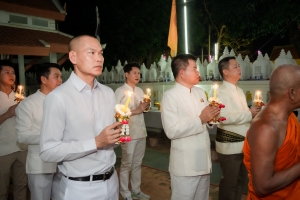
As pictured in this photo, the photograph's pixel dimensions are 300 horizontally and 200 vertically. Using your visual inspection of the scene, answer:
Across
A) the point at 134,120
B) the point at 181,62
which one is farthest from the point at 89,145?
the point at 134,120

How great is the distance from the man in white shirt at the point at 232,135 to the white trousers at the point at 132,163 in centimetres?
155

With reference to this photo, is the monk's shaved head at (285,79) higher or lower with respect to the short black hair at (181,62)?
lower

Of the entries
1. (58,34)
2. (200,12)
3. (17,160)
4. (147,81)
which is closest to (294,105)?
(17,160)

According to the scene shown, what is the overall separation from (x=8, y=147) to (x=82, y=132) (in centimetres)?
217

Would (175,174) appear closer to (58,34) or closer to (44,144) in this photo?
(44,144)

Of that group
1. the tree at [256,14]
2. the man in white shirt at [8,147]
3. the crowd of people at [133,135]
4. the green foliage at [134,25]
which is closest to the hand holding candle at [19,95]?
the man in white shirt at [8,147]

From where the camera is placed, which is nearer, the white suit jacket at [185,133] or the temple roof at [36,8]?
the white suit jacket at [185,133]

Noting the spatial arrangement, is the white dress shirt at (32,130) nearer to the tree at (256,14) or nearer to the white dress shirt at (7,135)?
the white dress shirt at (7,135)

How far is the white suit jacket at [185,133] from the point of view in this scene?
2.93 meters

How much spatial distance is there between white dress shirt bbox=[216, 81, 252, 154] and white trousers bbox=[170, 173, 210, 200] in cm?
67

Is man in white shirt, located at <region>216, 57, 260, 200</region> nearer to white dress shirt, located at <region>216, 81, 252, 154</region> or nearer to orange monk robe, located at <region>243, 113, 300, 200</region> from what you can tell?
white dress shirt, located at <region>216, 81, 252, 154</region>

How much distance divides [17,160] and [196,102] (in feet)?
9.25

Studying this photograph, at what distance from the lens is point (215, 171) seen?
18.2 feet

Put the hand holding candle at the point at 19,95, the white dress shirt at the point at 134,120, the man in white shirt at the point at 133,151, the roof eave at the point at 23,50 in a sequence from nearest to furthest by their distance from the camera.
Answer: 1. the hand holding candle at the point at 19,95
2. the man in white shirt at the point at 133,151
3. the white dress shirt at the point at 134,120
4. the roof eave at the point at 23,50
